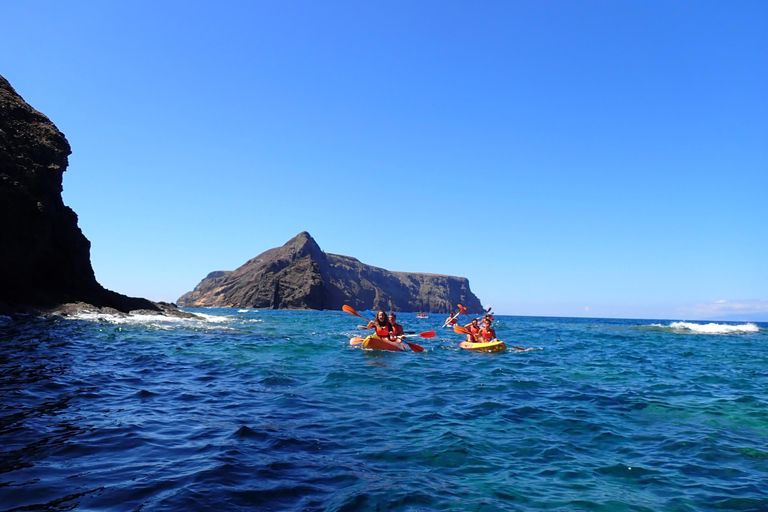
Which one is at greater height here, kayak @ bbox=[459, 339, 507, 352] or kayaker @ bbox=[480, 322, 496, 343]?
kayaker @ bbox=[480, 322, 496, 343]

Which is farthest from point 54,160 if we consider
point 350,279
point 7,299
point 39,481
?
point 350,279

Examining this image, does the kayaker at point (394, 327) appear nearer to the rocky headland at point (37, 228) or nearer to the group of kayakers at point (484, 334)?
the group of kayakers at point (484, 334)

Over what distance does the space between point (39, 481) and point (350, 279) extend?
181049 mm

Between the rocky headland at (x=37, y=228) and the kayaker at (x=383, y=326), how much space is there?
18025mm

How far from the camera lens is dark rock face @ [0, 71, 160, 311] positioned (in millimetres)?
24297

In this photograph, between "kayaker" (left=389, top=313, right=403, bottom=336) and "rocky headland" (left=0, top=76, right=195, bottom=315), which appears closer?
"kayaker" (left=389, top=313, right=403, bottom=336)

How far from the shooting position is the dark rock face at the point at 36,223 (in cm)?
2430

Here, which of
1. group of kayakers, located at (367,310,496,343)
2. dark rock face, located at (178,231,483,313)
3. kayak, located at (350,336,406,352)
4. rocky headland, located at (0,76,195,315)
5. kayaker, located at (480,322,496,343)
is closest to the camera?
kayak, located at (350,336,406,352)

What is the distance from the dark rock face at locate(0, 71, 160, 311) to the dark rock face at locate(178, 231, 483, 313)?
9075cm

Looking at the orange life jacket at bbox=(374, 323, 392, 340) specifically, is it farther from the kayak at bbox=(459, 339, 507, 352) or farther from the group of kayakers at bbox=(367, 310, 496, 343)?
the kayak at bbox=(459, 339, 507, 352)

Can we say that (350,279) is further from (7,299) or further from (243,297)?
(7,299)

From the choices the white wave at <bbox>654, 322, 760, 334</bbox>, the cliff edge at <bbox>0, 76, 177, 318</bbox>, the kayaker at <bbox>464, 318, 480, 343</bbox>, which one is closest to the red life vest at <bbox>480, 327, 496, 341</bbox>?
the kayaker at <bbox>464, 318, 480, 343</bbox>

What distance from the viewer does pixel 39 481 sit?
4.09 m

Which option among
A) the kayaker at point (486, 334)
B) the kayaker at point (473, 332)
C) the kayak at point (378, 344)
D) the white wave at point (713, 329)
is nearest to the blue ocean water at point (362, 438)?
the kayak at point (378, 344)
